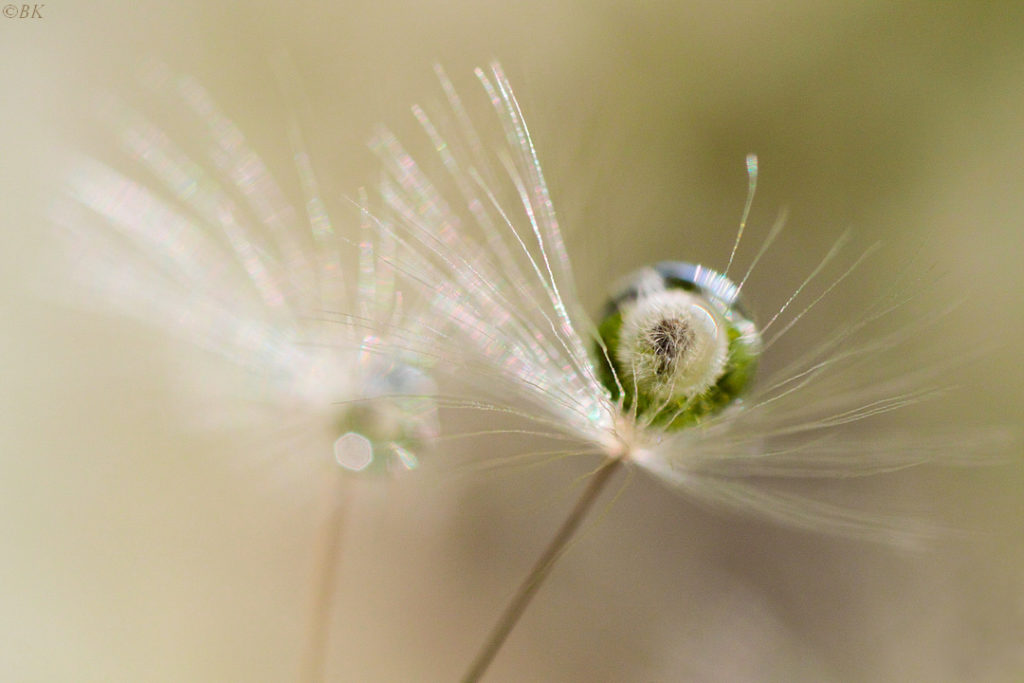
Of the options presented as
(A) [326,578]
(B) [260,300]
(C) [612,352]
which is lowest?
(A) [326,578]

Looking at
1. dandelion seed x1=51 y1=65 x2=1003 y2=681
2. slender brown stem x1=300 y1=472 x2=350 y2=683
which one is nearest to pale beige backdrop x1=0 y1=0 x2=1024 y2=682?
slender brown stem x1=300 y1=472 x2=350 y2=683

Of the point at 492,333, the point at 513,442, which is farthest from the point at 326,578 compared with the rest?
the point at 513,442

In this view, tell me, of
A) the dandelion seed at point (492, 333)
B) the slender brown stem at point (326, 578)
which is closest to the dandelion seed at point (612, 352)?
the dandelion seed at point (492, 333)

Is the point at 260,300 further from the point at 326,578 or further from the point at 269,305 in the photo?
the point at 326,578

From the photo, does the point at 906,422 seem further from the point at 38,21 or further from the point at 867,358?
the point at 38,21

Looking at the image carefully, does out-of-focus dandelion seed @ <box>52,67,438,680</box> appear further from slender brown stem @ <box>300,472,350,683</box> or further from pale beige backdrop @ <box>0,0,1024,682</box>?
pale beige backdrop @ <box>0,0,1024,682</box>

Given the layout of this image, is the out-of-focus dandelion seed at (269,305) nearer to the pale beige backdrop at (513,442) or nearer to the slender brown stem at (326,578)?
the slender brown stem at (326,578)
